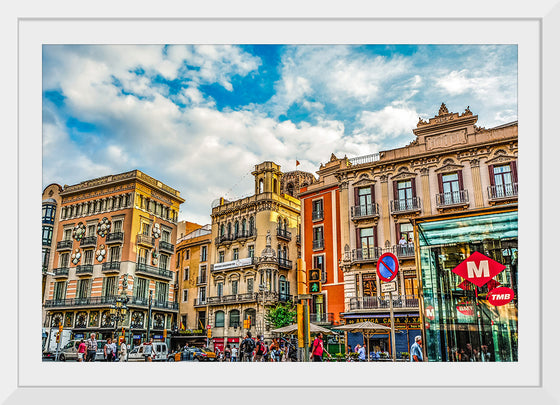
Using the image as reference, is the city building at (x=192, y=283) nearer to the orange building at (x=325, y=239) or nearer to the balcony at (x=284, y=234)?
the balcony at (x=284, y=234)

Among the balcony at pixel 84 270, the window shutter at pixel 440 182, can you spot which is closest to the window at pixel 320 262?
the window shutter at pixel 440 182

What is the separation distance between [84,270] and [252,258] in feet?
26.8

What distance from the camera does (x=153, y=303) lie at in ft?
87.8

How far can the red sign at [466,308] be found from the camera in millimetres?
11242

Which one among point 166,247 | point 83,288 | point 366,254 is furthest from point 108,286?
point 366,254

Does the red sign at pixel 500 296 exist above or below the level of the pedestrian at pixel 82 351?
above

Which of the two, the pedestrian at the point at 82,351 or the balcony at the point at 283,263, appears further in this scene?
the balcony at the point at 283,263

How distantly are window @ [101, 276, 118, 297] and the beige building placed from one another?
213 inches

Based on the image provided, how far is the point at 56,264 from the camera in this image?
25.2 metres

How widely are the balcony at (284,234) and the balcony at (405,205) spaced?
24.5ft

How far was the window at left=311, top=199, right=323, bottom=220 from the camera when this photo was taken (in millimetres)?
22922
